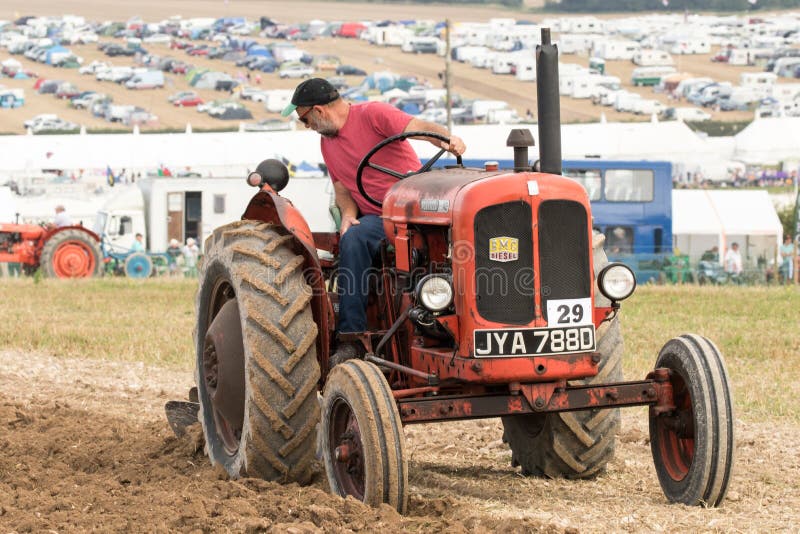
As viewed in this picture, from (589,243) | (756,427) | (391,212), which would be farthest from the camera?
(756,427)

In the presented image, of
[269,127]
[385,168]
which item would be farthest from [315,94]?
[269,127]

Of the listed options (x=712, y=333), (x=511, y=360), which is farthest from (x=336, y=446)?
(x=712, y=333)

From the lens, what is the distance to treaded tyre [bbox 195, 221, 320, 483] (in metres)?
6.42

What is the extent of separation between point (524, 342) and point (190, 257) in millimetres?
24966

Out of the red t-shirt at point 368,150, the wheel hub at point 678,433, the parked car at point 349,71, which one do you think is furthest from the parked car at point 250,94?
the wheel hub at point 678,433

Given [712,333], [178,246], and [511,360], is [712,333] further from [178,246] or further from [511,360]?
[178,246]

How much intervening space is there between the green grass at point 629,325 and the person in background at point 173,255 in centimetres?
648

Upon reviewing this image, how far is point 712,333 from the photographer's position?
49.4ft

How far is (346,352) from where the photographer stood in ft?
22.5

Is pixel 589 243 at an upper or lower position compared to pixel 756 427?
upper

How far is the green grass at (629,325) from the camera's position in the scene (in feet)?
38.3

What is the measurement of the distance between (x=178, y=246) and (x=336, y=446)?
1008 inches

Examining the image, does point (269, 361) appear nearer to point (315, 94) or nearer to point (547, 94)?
point (315, 94)

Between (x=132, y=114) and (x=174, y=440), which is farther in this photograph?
(x=132, y=114)
